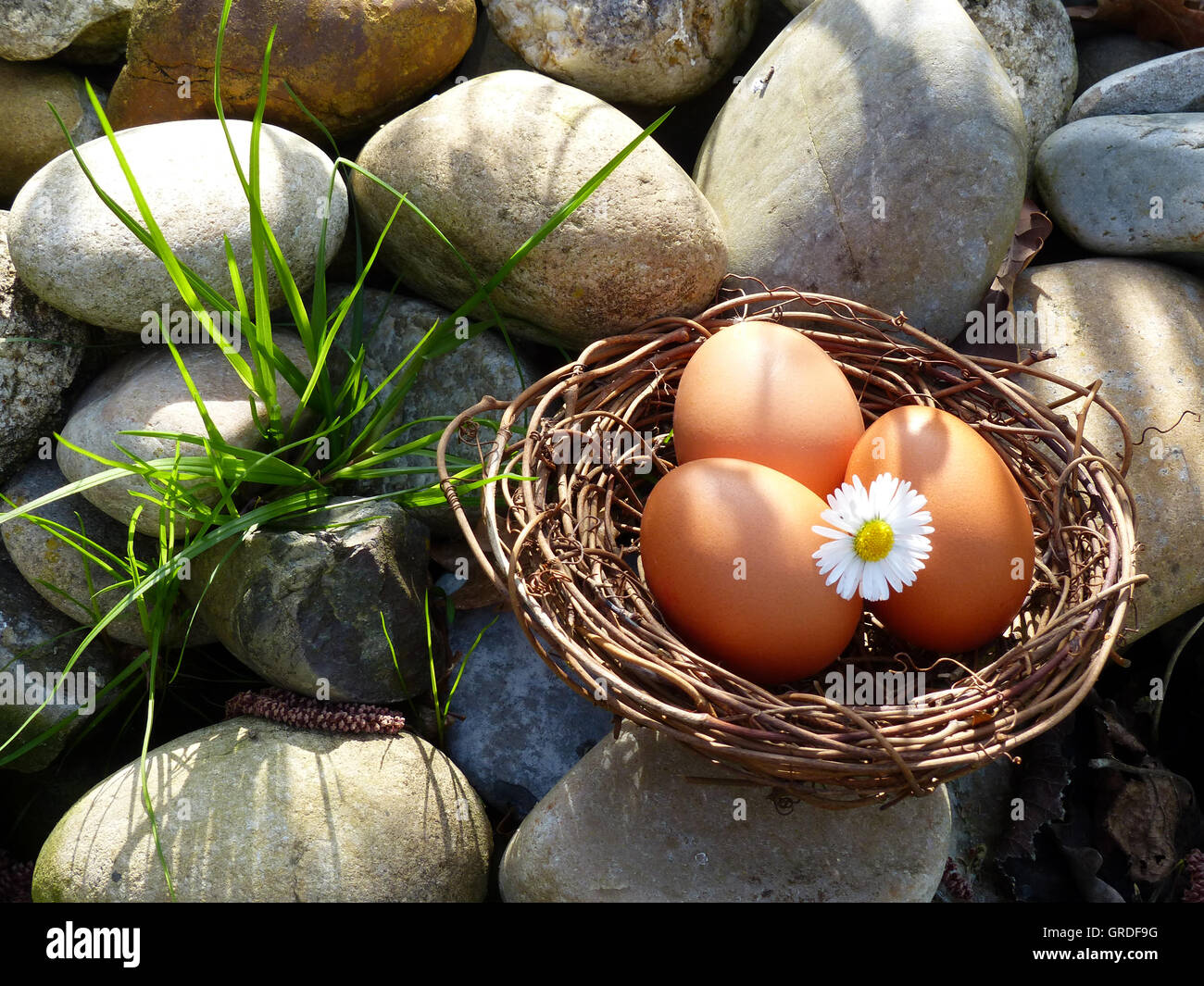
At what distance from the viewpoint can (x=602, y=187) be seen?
2.13 metres

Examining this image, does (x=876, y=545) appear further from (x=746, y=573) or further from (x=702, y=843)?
(x=702, y=843)

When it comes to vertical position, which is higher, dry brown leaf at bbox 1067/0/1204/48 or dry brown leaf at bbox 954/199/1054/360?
dry brown leaf at bbox 1067/0/1204/48

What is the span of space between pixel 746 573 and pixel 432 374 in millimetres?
1028

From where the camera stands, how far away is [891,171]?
222cm

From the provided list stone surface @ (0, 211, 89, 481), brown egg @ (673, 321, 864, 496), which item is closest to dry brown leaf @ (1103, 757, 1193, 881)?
brown egg @ (673, 321, 864, 496)

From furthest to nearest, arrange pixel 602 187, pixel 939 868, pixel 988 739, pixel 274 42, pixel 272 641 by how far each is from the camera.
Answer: pixel 274 42 < pixel 602 187 < pixel 272 641 < pixel 939 868 < pixel 988 739

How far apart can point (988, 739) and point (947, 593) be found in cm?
27

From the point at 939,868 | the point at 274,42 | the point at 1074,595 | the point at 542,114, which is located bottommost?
the point at 939,868

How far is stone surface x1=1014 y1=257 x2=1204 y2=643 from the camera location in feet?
7.14

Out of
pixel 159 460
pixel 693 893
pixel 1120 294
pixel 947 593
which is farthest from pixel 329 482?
pixel 1120 294

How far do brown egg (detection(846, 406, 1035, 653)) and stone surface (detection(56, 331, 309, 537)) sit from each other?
51.1 inches

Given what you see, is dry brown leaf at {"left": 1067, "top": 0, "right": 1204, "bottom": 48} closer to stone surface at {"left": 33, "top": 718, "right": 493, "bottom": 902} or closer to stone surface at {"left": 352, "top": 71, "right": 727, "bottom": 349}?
stone surface at {"left": 352, "top": 71, "right": 727, "bottom": 349}

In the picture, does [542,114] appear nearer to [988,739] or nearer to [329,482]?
[329,482]

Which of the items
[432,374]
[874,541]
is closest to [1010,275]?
[874,541]
